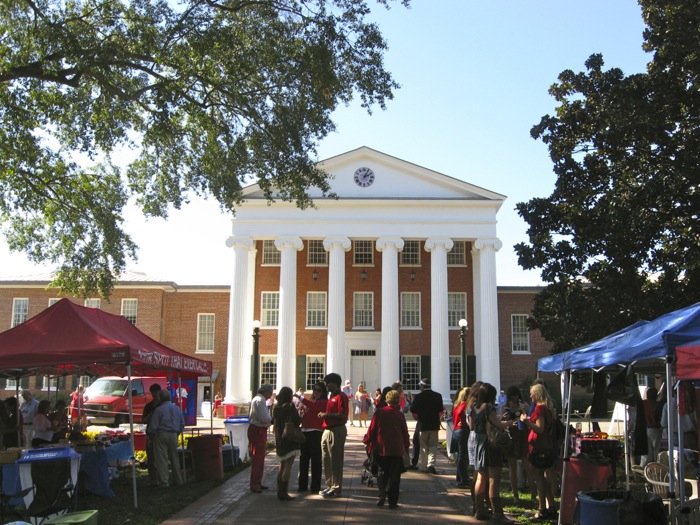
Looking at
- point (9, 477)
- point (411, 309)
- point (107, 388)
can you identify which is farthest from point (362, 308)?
point (9, 477)

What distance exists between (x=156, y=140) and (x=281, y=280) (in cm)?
1813

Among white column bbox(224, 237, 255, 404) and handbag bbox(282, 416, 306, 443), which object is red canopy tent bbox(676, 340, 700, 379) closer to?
handbag bbox(282, 416, 306, 443)

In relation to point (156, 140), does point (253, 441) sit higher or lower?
lower

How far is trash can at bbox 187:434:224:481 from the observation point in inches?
520

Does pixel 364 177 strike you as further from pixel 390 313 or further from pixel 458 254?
pixel 390 313

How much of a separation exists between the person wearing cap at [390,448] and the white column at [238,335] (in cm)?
2525

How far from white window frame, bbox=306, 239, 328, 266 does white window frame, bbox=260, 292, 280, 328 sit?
107 inches

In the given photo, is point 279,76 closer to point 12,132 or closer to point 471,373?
point 12,132

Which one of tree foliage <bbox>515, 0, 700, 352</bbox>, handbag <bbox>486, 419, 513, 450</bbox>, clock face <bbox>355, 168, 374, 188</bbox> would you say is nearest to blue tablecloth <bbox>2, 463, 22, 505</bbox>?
handbag <bbox>486, 419, 513, 450</bbox>

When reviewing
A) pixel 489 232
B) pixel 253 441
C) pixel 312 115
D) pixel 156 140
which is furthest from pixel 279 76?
pixel 489 232

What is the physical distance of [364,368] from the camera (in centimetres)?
3866

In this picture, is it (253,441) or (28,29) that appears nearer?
(253,441)

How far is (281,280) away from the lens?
3603 centimetres

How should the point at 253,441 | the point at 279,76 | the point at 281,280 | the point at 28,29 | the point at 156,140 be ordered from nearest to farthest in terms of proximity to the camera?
1. the point at 253,441
2. the point at 28,29
3. the point at 279,76
4. the point at 156,140
5. the point at 281,280
